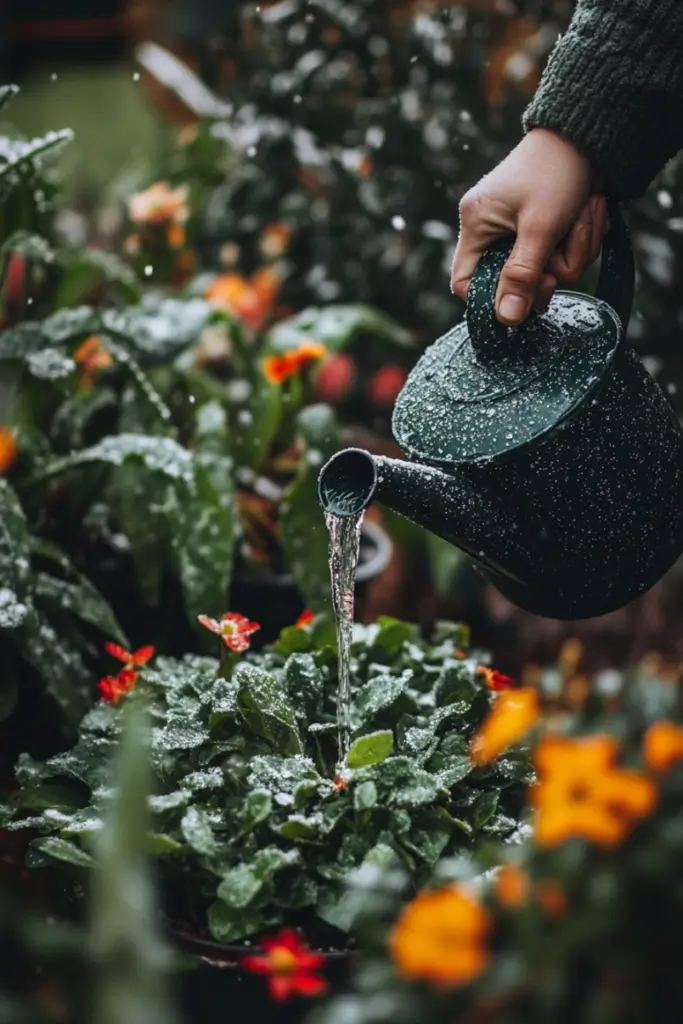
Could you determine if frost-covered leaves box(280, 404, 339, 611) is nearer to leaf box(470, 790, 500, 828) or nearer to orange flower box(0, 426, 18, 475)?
orange flower box(0, 426, 18, 475)

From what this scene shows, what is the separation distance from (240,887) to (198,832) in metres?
0.07

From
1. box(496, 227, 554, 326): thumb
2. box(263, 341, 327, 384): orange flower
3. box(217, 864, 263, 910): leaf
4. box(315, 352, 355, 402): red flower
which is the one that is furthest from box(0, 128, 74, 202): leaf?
box(217, 864, 263, 910): leaf

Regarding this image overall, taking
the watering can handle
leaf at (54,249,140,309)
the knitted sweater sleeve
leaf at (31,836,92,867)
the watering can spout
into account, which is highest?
the knitted sweater sleeve

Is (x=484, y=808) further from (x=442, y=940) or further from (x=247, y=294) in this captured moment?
(x=247, y=294)

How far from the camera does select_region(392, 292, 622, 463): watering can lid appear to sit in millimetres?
1125

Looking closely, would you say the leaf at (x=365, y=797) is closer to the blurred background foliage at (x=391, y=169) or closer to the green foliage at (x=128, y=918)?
the green foliage at (x=128, y=918)

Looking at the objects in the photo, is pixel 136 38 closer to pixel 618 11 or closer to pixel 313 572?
pixel 313 572

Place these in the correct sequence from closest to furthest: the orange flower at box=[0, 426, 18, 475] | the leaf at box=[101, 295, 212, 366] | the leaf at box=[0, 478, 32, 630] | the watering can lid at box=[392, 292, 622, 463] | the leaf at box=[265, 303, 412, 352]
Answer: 1. the watering can lid at box=[392, 292, 622, 463]
2. the leaf at box=[0, 478, 32, 630]
3. the orange flower at box=[0, 426, 18, 475]
4. the leaf at box=[101, 295, 212, 366]
5. the leaf at box=[265, 303, 412, 352]

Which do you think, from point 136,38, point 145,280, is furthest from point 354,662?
point 136,38

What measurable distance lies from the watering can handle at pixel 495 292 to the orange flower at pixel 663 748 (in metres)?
0.55

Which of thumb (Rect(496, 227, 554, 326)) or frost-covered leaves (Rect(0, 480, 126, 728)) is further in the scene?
frost-covered leaves (Rect(0, 480, 126, 728))

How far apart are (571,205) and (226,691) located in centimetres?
62

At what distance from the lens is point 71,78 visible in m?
4.92

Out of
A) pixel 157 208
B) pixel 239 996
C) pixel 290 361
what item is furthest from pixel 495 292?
pixel 157 208
